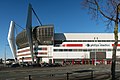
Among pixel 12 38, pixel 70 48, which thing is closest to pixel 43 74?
pixel 70 48

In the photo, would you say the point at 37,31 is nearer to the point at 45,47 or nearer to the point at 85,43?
the point at 45,47

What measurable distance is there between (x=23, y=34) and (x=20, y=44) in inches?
682

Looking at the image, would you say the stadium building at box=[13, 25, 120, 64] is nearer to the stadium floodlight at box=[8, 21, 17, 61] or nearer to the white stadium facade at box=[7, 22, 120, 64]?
the white stadium facade at box=[7, 22, 120, 64]

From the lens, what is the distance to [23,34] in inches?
6437

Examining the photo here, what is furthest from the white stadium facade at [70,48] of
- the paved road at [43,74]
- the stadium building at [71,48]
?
the paved road at [43,74]

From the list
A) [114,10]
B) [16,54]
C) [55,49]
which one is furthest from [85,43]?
[114,10]

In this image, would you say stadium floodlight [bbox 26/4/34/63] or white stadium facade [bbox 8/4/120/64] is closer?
stadium floodlight [bbox 26/4/34/63]

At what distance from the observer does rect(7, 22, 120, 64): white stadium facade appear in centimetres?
15312

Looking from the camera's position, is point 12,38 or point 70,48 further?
point 12,38

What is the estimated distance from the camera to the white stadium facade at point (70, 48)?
153 m

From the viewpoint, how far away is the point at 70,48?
15588cm

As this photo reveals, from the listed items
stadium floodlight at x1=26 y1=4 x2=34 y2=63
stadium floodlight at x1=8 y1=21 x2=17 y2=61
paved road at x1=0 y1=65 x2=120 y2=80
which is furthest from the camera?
stadium floodlight at x1=8 y1=21 x2=17 y2=61

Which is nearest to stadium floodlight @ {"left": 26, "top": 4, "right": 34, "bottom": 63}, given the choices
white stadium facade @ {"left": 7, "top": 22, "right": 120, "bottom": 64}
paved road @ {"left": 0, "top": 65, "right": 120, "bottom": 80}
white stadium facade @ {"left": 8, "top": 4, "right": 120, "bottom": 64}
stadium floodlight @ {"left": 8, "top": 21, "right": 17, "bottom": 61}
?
white stadium facade @ {"left": 8, "top": 4, "right": 120, "bottom": 64}

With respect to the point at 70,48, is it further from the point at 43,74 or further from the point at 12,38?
the point at 43,74
